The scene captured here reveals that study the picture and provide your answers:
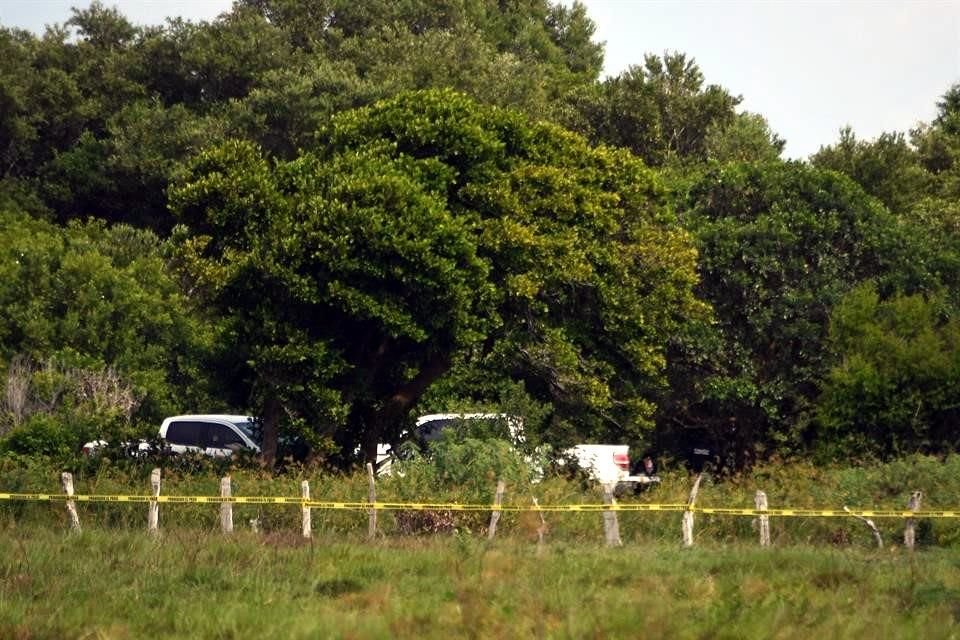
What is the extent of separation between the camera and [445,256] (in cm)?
2430

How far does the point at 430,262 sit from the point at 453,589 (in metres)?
10.7

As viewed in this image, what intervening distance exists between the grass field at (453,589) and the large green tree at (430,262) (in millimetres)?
6651

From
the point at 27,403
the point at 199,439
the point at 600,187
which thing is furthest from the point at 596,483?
the point at 27,403

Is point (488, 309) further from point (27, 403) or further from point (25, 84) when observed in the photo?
point (25, 84)

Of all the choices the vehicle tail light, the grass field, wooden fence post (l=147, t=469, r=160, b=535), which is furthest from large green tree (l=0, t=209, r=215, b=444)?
the grass field

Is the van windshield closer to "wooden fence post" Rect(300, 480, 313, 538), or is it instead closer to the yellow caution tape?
the yellow caution tape

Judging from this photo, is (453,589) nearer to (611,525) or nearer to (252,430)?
(611,525)

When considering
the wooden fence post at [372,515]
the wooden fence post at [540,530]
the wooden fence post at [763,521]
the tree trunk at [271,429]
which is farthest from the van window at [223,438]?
the wooden fence post at [763,521]

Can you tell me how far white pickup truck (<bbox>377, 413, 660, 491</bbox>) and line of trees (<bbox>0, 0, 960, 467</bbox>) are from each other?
442 millimetres

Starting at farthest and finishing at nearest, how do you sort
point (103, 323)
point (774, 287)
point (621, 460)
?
point (103, 323), point (774, 287), point (621, 460)

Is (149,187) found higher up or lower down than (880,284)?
higher up

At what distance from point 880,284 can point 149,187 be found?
87.1ft

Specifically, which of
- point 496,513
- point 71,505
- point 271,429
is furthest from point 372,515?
point 271,429

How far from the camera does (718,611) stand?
12.1m
